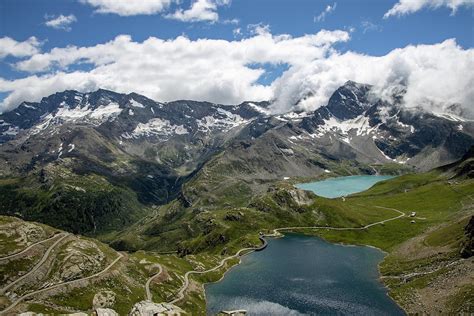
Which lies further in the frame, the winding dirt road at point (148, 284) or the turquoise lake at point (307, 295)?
the winding dirt road at point (148, 284)

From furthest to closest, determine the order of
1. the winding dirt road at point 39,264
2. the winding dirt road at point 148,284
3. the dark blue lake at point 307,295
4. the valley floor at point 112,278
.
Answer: the winding dirt road at point 148,284 → the dark blue lake at point 307,295 → the winding dirt road at point 39,264 → the valley floor at point 112,278

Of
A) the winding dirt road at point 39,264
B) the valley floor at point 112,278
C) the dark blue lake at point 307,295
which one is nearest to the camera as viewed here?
the valley floor at point 112,278

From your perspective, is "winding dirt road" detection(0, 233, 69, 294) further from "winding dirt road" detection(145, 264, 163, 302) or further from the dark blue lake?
the dark blue lake

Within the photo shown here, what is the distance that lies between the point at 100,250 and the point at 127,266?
12.2m

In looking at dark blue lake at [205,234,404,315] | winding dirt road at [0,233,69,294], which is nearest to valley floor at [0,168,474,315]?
winding dirt road at [0,233,69,294]

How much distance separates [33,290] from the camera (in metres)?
142

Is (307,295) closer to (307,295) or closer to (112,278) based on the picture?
(307,295)

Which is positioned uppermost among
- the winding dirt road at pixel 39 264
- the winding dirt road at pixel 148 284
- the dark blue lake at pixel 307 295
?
the winding dirt road at pixel 39 264

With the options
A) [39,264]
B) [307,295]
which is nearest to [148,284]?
[39,264]

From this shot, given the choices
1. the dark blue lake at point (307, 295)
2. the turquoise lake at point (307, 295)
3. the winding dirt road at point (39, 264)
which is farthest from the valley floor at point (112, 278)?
the turquoise lake at point (307, 295)

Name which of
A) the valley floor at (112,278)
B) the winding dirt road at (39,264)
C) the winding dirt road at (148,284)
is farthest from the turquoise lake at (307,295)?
the winding dirt road at (39,264)

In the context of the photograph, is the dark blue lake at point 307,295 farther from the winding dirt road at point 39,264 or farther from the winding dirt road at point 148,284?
the winding dirt road at point 39,264

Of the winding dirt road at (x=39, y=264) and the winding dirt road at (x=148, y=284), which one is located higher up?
the winding dirt road at (x=39, y=264)

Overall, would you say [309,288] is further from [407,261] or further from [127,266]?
[127,266]
